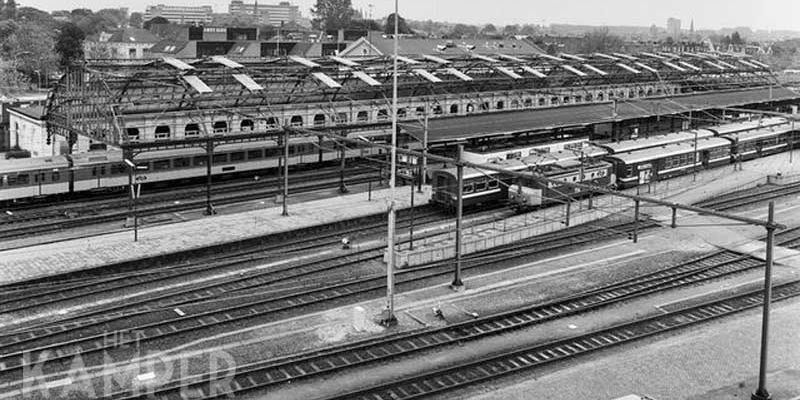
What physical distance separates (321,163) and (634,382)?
3322cm

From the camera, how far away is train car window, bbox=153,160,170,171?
43.6m

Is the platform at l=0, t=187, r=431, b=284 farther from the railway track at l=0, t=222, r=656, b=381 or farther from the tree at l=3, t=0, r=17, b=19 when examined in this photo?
the tree at l=3, t=0, r=17, b=19

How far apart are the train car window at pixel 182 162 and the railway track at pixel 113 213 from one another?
2250 mm

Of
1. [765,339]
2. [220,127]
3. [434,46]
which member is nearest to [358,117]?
[220,127]

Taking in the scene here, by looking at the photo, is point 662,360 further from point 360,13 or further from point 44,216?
point 360,13

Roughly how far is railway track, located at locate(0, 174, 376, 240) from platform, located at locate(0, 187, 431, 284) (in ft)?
9.83

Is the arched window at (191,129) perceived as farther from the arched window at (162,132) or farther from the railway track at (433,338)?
the railway track at (433,338)

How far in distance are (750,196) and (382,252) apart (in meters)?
24.5

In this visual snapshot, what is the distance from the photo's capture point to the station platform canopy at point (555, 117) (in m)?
50.8

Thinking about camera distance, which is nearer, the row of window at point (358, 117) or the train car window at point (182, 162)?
the train car window at point (182, 162)

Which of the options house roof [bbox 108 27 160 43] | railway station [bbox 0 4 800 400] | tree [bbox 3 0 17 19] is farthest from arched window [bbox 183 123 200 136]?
tree [bbox 3 0 17 19]

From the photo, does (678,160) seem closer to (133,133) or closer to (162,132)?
(162,132)

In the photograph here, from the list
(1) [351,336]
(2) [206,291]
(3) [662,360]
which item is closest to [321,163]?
(2) [206,291]

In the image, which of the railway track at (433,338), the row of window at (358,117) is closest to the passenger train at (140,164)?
the row of window at (358,117)
